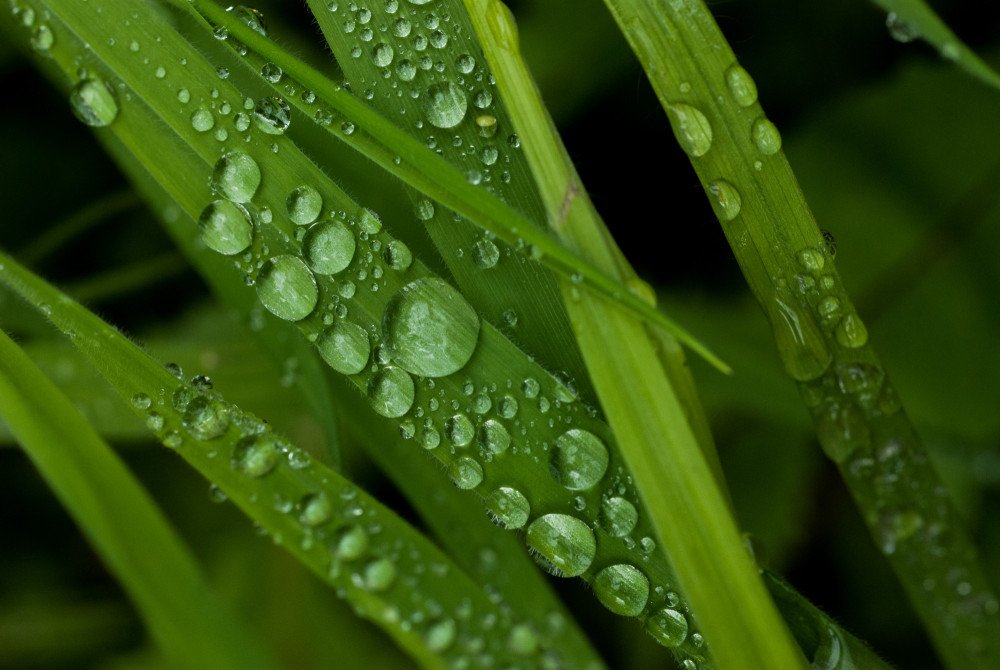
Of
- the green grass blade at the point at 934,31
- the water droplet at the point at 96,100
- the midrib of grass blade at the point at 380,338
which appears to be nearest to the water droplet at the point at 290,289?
the midrib of grass blade at the point at 380,338

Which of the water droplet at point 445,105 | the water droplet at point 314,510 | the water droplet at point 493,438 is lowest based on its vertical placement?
the water droplet at point 314,510

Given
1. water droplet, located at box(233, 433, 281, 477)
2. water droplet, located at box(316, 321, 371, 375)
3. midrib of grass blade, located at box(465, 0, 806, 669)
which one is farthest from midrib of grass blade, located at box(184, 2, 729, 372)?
water droplet, located at box(233, 433, 281, 477)

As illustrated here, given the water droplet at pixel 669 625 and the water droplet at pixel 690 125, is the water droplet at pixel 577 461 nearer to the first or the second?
the water droplet at pixel 669 625

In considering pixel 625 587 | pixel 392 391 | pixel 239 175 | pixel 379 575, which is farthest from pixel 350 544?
pixel 239 175

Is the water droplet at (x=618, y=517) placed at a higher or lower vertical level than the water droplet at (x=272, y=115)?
lower

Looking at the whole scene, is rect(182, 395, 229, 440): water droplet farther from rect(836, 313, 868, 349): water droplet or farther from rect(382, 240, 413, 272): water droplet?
rect(836, 313, 868, 349): water droplet
